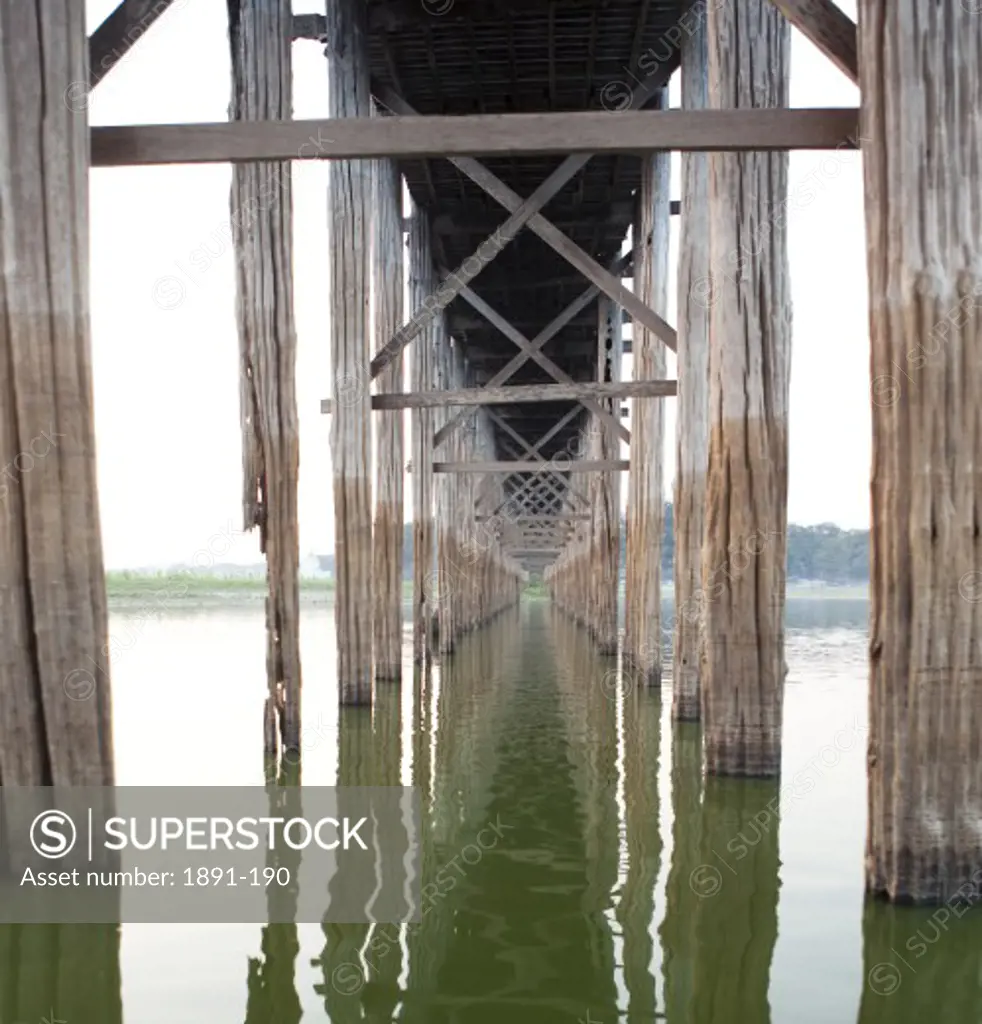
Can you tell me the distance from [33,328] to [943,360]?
3036mm

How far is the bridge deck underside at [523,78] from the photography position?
919 cm

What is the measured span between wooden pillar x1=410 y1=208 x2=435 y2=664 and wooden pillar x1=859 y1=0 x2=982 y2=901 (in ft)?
32.9

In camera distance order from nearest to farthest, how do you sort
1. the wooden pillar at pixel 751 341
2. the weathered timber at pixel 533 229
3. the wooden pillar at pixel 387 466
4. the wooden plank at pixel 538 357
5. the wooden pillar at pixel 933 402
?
the wooden pillar at pixel 933 402, the wooden pillar at pixel 751 341, the weathered timber at pixel 533 229, the wooden pillar at pixel 387 466, the wooden plank at pixel 538 357

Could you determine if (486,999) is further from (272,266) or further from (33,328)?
(272,266)

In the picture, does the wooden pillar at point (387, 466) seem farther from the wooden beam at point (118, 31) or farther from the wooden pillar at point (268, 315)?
the wooden beam at point (118, 31)

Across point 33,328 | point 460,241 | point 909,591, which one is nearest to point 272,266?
point 33,328

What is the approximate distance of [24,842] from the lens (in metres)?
3.80

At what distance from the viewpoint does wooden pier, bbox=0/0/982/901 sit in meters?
3.61

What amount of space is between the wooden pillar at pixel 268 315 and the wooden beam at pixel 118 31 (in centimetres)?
295

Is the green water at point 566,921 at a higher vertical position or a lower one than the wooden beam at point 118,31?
lower

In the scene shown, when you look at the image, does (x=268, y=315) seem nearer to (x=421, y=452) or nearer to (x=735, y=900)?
(x=735, y=900)

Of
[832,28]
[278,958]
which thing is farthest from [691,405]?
[278,958]

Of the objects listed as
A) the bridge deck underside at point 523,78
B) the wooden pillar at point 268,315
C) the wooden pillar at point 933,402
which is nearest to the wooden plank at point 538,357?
the bridge deck underside at point 523,78

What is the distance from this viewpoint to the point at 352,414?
9633mm
